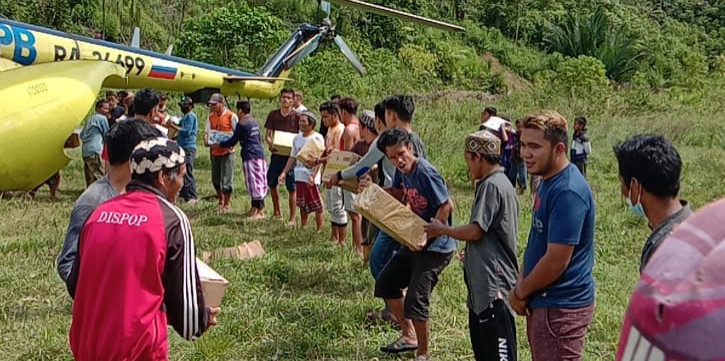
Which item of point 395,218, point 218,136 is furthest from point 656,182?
point 218,136

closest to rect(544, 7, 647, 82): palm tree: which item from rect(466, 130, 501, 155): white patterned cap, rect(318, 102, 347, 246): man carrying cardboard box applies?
rect(318, 102, 347, 246): man carrying cardboard box

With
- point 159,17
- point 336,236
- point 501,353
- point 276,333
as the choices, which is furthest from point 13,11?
point 501,353

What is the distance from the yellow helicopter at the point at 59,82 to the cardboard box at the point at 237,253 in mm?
1627

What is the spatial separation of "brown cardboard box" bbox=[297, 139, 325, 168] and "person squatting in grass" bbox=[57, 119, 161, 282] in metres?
4.41

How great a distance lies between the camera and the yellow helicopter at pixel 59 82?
5648mm

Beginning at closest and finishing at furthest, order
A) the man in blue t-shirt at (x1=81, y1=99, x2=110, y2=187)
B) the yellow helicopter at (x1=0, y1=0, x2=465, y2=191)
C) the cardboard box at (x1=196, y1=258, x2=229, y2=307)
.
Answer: the cardboard box at (x1=196, y1=258, x2=229, y2=307) → the yellow helicopter at (x1=0, y1=0, x2=465, y2=191) → the man in blue t-shirt at (x1=81, y1=99, x2=110, y2=187)

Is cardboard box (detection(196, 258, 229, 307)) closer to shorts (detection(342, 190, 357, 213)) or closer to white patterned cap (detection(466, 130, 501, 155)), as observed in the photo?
white patterned cap (detection(466, 130, 501, 155))

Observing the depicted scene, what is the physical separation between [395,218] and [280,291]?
1.99 metres

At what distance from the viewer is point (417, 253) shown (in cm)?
461

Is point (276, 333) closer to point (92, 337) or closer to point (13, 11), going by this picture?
point (92, 337)

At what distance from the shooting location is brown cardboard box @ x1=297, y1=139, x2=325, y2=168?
25.1ft

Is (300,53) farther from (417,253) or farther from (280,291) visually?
(417,253)

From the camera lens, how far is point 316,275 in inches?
256

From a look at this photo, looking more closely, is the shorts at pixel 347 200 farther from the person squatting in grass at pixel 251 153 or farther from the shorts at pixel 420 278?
the shorts at pixel 420 278
